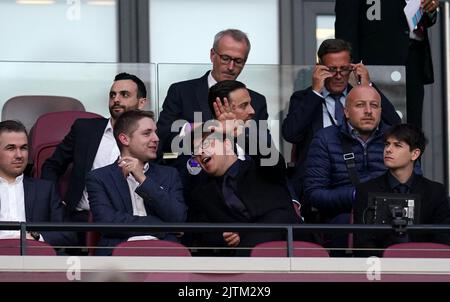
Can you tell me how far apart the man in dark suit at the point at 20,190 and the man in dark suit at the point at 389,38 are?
267 cm

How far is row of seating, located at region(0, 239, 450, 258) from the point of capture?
32.5 feet

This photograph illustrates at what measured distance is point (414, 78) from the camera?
12969 mm

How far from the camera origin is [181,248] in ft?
33.0

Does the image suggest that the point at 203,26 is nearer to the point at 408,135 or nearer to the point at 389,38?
the point at 389,38

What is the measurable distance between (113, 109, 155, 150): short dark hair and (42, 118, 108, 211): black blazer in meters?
0.55

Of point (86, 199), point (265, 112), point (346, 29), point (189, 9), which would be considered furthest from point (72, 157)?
point (189, 9)

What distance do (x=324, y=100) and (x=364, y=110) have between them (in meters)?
0.60

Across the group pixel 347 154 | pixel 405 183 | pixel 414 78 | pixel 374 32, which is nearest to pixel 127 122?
pixel 347 154

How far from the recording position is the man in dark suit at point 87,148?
11.7 meters

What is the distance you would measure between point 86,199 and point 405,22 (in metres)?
2.82

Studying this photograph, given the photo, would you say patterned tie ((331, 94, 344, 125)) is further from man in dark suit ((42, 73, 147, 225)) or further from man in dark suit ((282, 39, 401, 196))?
man in dark suit ((42, 73, 147, 225))

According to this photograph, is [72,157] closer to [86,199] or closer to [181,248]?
[86,199]

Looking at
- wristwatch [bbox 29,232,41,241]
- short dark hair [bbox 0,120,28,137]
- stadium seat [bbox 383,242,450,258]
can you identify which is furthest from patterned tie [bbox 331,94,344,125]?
wristwatch [bbox 29,232,41,241]

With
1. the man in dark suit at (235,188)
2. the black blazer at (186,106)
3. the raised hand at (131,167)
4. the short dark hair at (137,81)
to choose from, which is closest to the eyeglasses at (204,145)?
the man in dark suit at (235,188)
